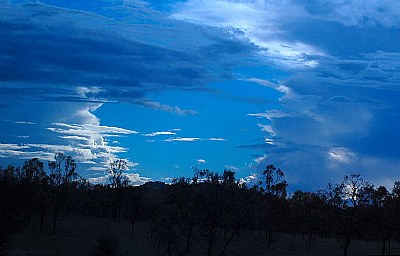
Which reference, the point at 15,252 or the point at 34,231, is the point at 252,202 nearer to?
the point at 15,252

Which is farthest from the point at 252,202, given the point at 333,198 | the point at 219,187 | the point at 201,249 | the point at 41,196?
the point at 41,196

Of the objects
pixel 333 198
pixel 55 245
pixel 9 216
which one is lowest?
pixel 55 245

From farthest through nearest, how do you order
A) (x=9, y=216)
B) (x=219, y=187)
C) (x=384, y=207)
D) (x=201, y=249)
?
(x=201, y=249), (x=384, y=207), (x=219, y=187), (x=9, y=216)

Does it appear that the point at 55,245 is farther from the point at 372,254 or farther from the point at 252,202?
the point at 372,254

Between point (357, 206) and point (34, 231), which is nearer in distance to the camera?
point (357, 206)

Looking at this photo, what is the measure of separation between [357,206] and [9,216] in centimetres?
4791

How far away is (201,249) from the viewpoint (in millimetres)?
81625

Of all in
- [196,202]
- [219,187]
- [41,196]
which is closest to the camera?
[219,187]

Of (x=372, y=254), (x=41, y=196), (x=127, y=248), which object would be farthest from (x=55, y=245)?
(x=372, y=254)

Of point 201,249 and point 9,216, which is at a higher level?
point 9,216

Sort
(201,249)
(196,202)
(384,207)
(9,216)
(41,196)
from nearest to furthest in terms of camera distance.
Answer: (9,216) → (196,202) → (384,207) → (201,249) → (41,196)

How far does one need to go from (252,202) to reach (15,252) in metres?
33.8

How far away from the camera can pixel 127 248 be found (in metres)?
75.2

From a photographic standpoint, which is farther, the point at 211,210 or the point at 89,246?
the point at 89,246
